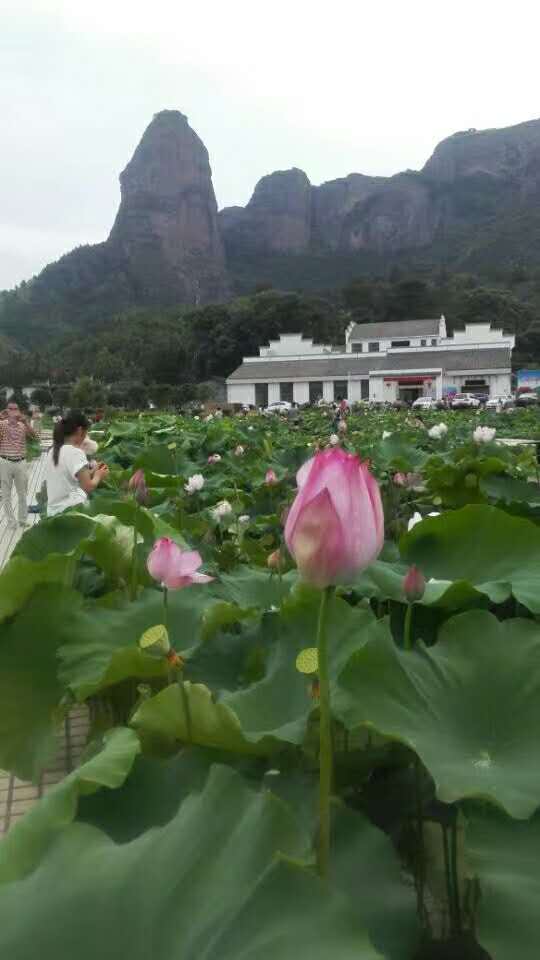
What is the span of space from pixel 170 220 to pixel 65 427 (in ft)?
325

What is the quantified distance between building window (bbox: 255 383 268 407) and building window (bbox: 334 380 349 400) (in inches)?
142

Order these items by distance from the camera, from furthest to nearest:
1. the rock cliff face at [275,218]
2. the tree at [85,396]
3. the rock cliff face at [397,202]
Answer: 1. the rock cliff face at [275,218]
2. the rock cliff face at [397,202]
3. the tree at [85,396]

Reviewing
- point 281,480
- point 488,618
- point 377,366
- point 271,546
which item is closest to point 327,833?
point 488,618

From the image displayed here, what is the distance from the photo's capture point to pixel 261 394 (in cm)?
4400

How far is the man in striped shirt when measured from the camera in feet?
23.7

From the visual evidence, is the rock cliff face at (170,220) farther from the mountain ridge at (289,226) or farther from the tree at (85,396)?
the tree at (85,396)

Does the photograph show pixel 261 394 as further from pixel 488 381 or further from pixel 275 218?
pixel 275 218

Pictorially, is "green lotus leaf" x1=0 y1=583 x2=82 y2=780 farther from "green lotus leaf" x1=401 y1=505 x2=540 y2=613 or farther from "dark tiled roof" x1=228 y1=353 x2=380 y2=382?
"dark tiled roof" x1=228 y1=353 x2=380 y2=382

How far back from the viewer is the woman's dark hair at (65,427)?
386 centimetres

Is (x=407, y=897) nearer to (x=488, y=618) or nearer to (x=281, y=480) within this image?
(x=488, y=618)

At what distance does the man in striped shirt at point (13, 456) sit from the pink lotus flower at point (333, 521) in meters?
6.77

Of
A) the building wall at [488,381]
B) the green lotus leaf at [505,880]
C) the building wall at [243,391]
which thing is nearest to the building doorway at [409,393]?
the building wall at [488,381]

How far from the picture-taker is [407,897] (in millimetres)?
779

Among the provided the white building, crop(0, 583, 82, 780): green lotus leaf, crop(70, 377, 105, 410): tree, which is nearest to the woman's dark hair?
crop(0, 583, 82, 780): green lotus leaf
